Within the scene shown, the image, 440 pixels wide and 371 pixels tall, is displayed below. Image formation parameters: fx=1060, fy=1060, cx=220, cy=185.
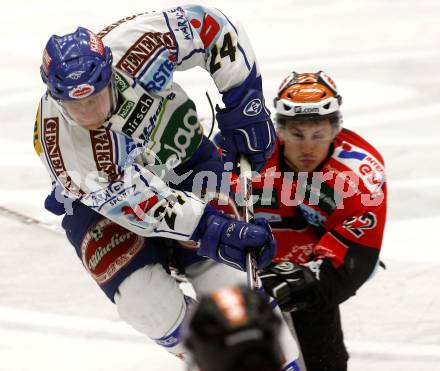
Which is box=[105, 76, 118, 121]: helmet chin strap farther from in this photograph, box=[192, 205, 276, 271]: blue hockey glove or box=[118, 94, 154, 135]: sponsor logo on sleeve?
box=[192, 205, 276, 271]: blue hockey glove

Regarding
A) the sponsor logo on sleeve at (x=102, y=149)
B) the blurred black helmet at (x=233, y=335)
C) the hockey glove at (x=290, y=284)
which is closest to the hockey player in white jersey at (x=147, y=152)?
the sponsor logo on sleeve at (x=102, y=149)

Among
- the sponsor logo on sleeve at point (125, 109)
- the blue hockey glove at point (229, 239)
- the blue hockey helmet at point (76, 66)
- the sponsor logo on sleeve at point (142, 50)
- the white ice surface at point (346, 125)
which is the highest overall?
the blue hockey helmet at point (76, 66)

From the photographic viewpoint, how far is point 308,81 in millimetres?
3557

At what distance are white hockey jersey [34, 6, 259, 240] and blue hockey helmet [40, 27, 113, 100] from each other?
0.39ft

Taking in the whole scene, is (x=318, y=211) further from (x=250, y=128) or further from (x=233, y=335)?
(x=233, y=335)

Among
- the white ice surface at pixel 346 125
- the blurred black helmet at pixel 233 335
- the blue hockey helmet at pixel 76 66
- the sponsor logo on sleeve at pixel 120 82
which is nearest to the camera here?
the blurred black helmet at pixel 233 335

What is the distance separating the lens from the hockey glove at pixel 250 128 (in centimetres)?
329

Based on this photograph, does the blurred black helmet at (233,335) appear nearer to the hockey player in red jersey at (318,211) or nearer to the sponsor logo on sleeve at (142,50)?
the sponsor logo on sleeve at (142,50)

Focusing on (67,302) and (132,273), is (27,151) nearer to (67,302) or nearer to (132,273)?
(67,302)

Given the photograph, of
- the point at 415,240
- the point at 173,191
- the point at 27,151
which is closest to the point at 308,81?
the point at 173,191

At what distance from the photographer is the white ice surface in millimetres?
3820

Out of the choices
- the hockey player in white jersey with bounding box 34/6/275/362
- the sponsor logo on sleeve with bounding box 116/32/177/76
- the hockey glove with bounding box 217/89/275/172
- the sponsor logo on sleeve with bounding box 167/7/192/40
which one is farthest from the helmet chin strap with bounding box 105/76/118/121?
the hockey glove with bounding box 217/89/275/172

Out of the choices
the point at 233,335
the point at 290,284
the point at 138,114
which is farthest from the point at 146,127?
the point at 233,335

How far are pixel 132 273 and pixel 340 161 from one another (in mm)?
859
